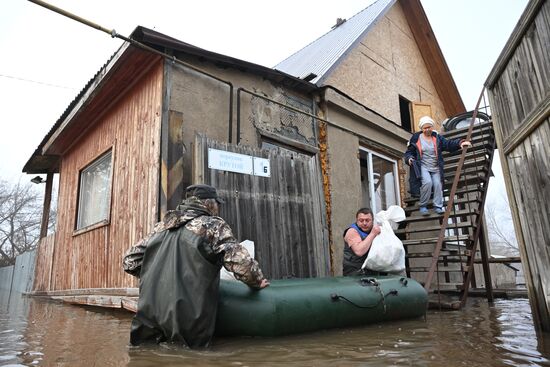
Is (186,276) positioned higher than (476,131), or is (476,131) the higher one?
(476,131)

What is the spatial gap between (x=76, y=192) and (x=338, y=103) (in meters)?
5.21

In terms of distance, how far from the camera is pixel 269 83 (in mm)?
6234

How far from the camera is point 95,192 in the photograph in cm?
722

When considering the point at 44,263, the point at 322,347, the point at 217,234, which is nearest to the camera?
the point at 322,347

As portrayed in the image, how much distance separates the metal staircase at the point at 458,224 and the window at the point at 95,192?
4.98 metres

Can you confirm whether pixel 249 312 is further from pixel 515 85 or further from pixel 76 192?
pixel 76 192

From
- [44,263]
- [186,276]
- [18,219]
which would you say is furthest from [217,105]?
[18,219]

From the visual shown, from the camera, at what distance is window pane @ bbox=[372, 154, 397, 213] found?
8672 mm

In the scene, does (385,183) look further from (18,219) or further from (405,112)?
(18,219)

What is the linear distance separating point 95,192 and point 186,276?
5.12 m

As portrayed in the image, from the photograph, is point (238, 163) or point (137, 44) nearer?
point (137, 44)

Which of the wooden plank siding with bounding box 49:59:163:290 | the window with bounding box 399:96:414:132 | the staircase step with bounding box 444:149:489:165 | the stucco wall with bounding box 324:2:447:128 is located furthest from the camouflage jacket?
the window with bounding box 399:96:414:132

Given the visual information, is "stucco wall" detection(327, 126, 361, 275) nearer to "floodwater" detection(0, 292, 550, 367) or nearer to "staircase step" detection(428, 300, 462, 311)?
"staircase step" detection(428, 300, 462, 311)

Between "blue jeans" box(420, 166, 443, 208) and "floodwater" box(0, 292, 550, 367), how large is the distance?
8.90ft
